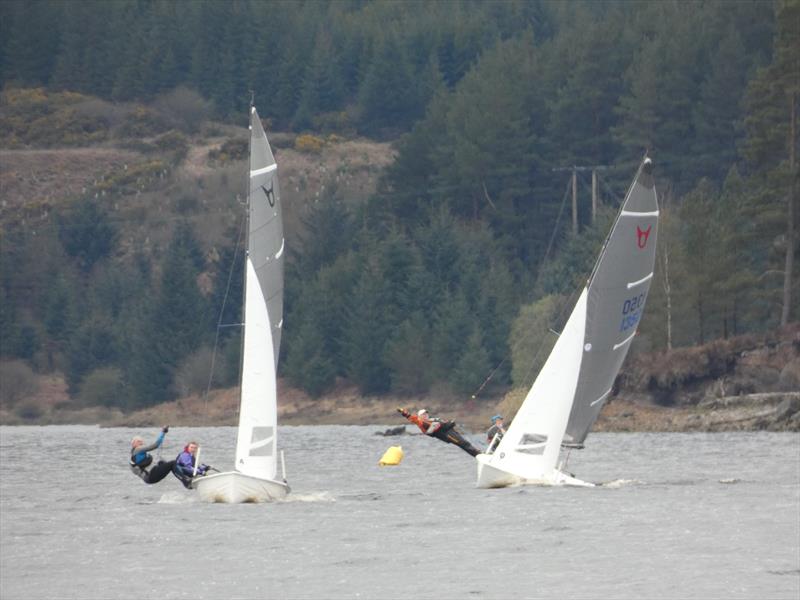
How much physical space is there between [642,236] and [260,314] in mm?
9454

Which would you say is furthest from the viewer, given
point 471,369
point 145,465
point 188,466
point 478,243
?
point 478,243

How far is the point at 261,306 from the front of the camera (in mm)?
38875

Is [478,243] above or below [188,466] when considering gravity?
below

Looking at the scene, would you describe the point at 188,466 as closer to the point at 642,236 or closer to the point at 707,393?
the point at 642,236

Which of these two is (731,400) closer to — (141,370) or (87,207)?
(141,370)

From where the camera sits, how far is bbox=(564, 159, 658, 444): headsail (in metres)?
42.5

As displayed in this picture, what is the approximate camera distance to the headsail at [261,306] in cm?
3844

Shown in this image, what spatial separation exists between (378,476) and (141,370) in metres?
72.0

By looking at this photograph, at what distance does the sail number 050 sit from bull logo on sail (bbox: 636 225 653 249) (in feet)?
4.53

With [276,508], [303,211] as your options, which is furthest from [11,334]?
[276,508]

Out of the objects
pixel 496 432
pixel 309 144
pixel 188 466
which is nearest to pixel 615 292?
pixel 496 432

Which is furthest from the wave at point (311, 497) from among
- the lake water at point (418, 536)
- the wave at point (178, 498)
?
the wave at point (178, 498)

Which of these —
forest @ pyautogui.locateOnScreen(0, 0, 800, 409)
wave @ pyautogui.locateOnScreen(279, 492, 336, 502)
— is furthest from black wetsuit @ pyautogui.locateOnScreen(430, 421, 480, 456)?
forest @ pyautogui.locateOnScreen(0, 0, 800, 409)

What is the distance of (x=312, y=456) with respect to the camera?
65.4 metres
